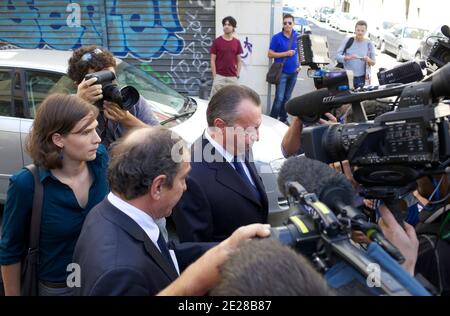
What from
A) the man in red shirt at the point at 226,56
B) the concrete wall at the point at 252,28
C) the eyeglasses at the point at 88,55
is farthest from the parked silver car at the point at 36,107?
the concrete wall at the point at 252,28

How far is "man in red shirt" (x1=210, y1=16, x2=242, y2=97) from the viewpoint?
A: 7199mm

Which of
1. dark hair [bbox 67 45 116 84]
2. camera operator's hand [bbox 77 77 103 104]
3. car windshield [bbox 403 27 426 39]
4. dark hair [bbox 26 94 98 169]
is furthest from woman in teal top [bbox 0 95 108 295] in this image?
car windshield [bbox 403 27 426 39]

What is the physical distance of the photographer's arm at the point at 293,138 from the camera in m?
2.46

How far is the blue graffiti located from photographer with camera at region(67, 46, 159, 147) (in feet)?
18.5

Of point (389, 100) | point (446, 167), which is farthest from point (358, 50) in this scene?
point (446, 167)

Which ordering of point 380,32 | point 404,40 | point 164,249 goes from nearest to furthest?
point 164,249
point 404,40
point 380,32

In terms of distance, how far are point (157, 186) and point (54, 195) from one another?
2.30 ft

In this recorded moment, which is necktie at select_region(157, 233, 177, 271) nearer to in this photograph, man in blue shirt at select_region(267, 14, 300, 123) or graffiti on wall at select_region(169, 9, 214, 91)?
man in blue shirt at select_region(267, 14, 300, 123)

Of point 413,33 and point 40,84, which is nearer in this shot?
point 40,84

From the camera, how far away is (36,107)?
4.09 metres

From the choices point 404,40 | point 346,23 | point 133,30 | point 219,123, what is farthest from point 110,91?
point 346,23

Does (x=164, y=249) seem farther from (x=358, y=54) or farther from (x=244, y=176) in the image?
(x=358, y=54)
